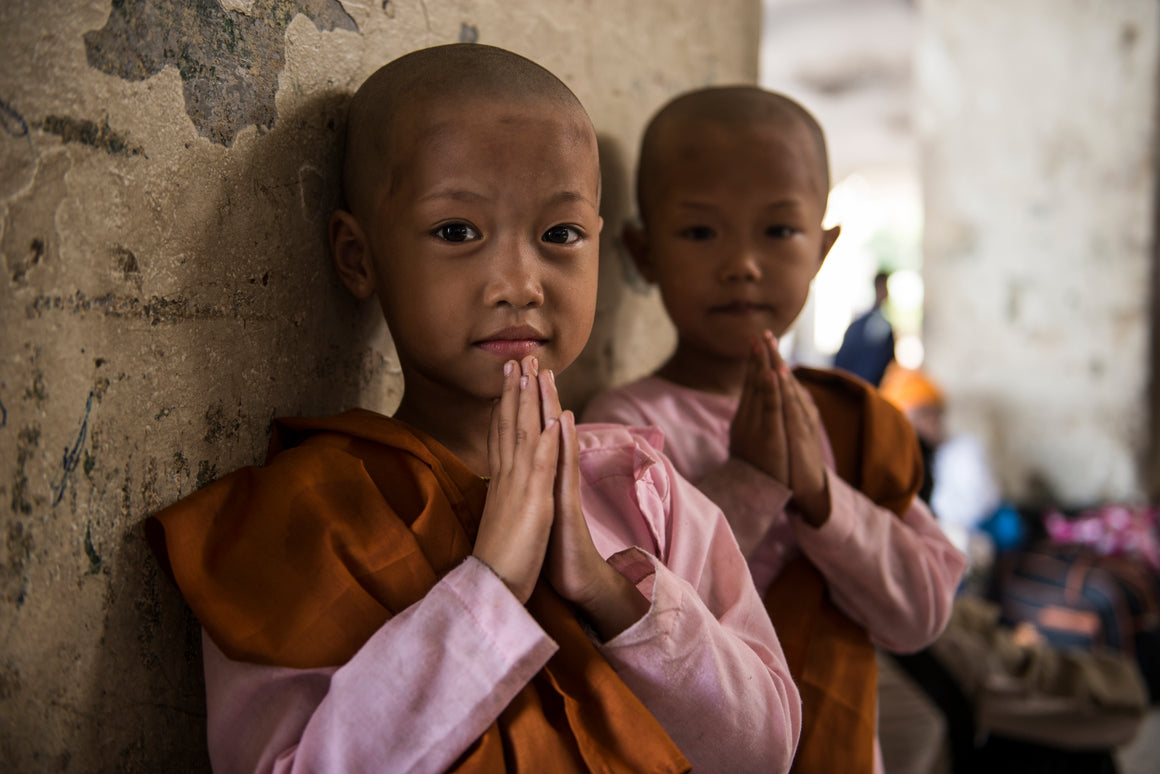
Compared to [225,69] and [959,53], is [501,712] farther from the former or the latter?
[959,53]

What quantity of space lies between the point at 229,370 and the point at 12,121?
0.30 metres

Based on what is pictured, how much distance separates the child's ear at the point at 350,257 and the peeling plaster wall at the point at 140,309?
0.11 feet

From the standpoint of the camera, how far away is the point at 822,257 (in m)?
1.45

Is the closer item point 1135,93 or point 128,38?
point 128,38

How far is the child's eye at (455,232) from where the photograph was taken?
0.91 m

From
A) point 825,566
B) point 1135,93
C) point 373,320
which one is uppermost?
point 1135,93

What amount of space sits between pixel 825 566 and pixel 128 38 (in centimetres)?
107

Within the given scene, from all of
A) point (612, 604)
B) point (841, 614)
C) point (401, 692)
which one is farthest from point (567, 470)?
point (841, 614)

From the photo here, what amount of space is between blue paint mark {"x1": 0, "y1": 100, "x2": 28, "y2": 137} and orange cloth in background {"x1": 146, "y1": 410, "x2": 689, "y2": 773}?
1.11ft

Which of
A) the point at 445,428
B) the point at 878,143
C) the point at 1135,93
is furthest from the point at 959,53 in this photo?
the point at 878,143

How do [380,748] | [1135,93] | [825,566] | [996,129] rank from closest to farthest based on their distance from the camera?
1. [380,748]
2. [825,566]
3. [1135,93]
4. [996,129]

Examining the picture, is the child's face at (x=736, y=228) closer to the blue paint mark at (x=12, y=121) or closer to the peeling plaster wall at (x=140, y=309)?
the peeling plaster wall at (x=140, y=309)

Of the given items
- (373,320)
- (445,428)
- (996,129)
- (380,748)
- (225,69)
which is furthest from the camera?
(996,129)

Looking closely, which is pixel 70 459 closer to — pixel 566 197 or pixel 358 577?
pixel 358 577
